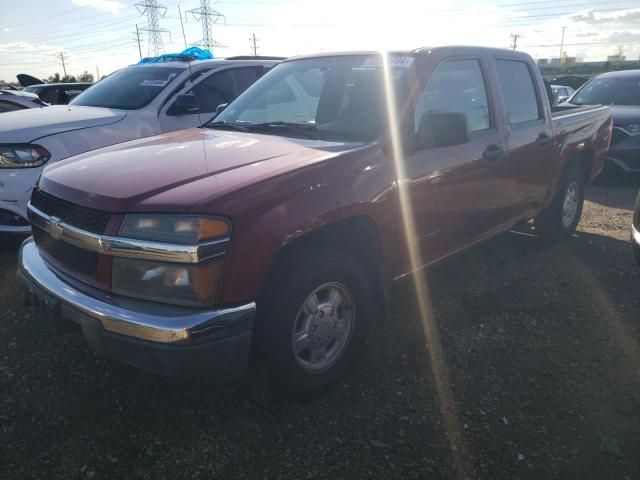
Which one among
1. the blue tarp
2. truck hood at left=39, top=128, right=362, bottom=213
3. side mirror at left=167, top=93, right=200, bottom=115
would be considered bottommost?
truck hood at left=39, top=128, right=362, bottom=213

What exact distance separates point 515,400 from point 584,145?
3.52 m

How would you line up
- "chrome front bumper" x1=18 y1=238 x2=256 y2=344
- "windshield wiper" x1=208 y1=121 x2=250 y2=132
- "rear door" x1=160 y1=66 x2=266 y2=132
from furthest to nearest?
"rear door" x1=160 y1=66 x2=266 y2=132
"windshield wiper" x1=208 y1=121 x2=250 y2=132
"chrome front bumper" x1=18 y1=238 x2=256 y2=344

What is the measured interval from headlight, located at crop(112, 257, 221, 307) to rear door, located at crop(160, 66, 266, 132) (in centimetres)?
357

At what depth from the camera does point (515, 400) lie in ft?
9.15

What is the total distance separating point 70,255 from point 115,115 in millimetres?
3147

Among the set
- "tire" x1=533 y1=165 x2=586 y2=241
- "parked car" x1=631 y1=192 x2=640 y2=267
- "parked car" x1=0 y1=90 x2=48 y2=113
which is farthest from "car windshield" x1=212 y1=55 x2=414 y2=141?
"parked car" x1=0 y1=90 x2=48 y2=113

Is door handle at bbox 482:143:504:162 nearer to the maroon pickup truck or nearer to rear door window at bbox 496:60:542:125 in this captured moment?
the maroon pickup truck

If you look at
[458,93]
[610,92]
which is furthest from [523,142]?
[610,92]

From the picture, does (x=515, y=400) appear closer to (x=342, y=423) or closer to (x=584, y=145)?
(x=342, y=423)

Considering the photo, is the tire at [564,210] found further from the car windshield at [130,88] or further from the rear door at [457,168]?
the car windshield at [130,88]

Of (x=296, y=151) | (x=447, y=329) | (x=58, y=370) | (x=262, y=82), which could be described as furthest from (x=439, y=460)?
Result: (x=262, y=82)

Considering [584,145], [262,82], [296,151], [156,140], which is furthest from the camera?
[584,145]

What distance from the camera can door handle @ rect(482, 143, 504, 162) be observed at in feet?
11.9

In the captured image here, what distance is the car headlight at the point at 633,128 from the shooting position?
788cm
